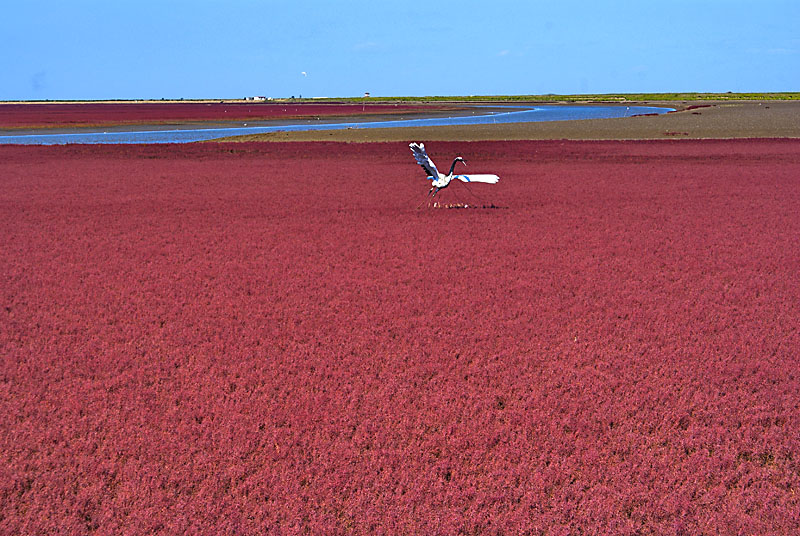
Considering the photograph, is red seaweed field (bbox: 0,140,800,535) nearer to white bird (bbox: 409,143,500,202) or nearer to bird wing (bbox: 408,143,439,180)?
white bird (bbox: 409,143,500,202)

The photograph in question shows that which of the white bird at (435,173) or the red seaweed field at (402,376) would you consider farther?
the white bird at (435,173)

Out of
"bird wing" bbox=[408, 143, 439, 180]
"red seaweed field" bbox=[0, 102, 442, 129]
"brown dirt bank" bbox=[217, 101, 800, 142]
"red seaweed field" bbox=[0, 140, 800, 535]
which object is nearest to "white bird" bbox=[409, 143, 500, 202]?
"bird wing" bbox=[408, 143, 439, 180]

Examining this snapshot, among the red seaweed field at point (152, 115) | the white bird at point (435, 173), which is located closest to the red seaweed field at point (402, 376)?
the white bird at point (435, 173)

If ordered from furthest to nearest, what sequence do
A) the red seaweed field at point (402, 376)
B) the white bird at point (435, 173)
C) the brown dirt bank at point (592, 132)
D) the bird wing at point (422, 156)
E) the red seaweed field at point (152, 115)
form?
the red seaweed field at point (152, 115) < the brown dirt bank at point (592, 132) < the bird wing at point (422, 156) < the white bird at point (435, 173) < the red seaweed field at point (402, 376)

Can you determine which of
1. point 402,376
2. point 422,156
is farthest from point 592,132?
point 402,376

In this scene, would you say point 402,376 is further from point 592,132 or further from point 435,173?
point 592,132

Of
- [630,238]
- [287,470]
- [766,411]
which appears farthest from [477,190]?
[287,470]

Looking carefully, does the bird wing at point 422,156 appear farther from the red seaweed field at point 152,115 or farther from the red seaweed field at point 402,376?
the red seaweed field at point 152,115

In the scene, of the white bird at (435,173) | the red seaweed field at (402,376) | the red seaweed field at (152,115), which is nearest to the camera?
the red seaweed field at (402,376)

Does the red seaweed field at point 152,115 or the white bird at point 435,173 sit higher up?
the red seaweed field at point 152,115

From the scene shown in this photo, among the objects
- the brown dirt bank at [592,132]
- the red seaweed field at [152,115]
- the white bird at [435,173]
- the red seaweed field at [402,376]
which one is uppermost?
the red seaweed field at [152,115]
